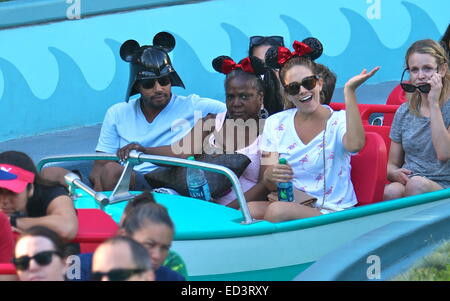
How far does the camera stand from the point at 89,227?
356 centimetres

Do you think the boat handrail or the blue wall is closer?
the boat handrail

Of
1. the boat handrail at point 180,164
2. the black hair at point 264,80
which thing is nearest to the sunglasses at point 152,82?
the black hair at point 264,80

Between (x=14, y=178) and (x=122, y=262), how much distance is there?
3.07ft

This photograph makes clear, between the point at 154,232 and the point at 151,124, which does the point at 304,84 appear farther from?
the point at 154,232

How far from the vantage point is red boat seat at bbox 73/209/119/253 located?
340 centimetres

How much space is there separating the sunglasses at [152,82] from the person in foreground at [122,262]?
2269 mm

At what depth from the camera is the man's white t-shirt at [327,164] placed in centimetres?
421

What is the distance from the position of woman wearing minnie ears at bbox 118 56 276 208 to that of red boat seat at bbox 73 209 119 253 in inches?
24.5

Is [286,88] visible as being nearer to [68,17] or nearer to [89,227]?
[89,227]

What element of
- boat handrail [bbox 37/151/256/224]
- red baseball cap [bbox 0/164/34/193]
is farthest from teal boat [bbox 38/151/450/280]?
red baseball cap [bbox 0/164/34/193]

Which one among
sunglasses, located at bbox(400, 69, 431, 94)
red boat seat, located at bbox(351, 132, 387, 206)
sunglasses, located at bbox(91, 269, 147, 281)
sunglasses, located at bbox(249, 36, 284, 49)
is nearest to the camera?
sunglasses, located at bbox(91, 269, 147, 281)

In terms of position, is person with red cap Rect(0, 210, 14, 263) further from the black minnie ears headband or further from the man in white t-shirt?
the black minnie ears headband

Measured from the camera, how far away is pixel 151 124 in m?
4.87
